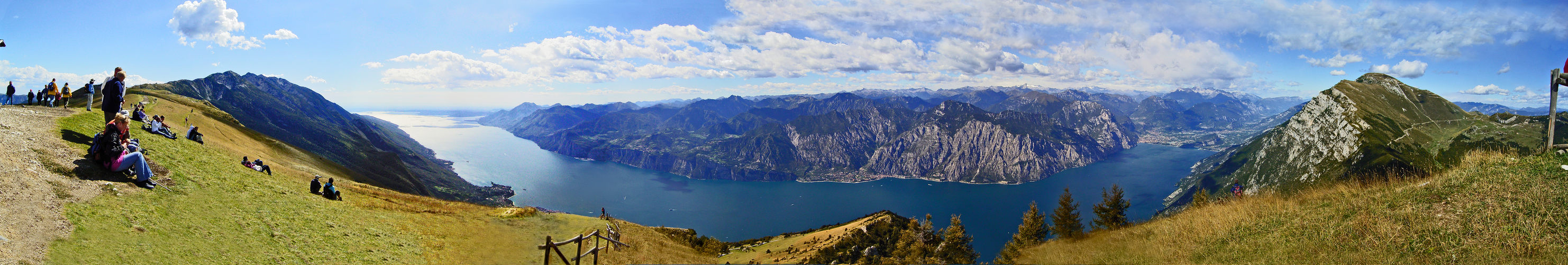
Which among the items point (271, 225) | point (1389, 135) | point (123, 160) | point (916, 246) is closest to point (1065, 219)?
point (916, 246)

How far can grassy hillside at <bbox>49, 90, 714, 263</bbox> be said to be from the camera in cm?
1457

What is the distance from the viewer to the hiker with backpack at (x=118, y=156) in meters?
17.9

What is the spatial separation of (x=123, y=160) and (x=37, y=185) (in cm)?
234

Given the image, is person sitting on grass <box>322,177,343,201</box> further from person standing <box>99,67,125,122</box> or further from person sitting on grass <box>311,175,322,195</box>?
person standing <box>99,67,125,122</box>

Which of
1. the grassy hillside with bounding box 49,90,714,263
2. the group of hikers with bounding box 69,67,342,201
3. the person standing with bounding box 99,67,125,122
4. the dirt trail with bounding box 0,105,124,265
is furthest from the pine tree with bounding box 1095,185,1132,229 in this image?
the person standing with bounding box 99,67,125,122

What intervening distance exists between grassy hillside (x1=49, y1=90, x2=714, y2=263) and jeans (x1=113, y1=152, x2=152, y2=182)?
1.60 ft

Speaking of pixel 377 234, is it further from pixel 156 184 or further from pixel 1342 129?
pixel 1342 129

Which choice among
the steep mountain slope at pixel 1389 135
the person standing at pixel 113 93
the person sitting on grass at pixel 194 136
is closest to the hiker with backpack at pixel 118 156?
the person standing at pixel 113 93

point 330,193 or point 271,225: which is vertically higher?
point 330,193

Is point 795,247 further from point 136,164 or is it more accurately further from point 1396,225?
point 1396,225

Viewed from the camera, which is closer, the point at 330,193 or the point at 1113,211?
the point at 330,193

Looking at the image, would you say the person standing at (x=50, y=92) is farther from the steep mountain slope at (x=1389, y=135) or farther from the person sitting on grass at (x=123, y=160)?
the steep mountain slope at (x=1389, y=135)

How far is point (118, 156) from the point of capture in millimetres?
18203

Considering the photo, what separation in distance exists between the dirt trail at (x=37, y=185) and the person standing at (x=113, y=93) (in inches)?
61.5
